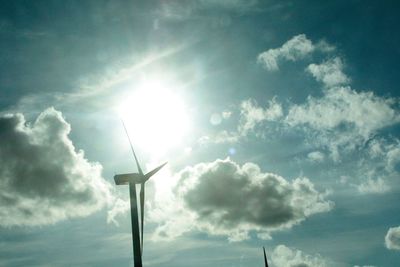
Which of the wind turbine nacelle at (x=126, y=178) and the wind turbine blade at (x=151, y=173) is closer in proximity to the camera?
the wind turbine nacelle at (x=126, y=178)

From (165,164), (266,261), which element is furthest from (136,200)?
(266,261)

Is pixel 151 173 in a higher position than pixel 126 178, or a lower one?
higher

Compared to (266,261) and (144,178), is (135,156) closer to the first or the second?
(144,178)

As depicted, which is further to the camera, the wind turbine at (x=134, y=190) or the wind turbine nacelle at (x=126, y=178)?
the wind turbine nacelle at (x=126, y=178)

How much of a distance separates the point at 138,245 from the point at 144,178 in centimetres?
1707

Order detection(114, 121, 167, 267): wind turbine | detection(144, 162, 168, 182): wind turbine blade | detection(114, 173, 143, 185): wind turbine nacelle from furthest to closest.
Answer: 1. detection(144, 162, 168, 182): wind turbine blade
2. detection(114, 173, 143, 185): wind turbine nacelle
3. detection(114, 121, 167, 267): wind turbine

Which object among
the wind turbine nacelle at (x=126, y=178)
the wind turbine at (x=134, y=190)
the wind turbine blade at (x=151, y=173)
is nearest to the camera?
the wind turbine at (x=134, y=190)

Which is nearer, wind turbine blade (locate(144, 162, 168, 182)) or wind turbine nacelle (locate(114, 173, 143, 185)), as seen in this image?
wind turbine nacelle (locate(114, 173, 143, 185))

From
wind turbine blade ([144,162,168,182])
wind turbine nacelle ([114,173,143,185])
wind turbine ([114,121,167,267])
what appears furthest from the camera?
wind turbine blade ([144,162,168,182])

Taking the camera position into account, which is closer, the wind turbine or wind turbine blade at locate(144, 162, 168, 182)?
the wind turbine

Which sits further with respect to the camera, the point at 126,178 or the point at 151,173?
the point at 151,173

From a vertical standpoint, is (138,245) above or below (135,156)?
below

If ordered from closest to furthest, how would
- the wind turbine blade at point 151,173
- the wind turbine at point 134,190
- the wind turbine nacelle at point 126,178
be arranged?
1. the wind turbine at point 134,190
2. the wind turbine nacelle at point 126,178
3. the wind turbine blade at point 151,173

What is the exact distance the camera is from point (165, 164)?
87688mm
